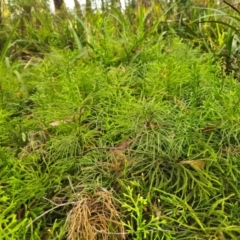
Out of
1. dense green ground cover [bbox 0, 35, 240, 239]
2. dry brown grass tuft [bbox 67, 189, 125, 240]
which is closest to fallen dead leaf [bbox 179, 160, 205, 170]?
dense green ground cover [bbox 0, 35, 240, 239]

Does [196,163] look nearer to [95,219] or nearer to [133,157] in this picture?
[133,157]

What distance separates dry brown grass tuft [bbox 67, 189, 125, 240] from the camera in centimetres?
99

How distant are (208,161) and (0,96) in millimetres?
1005

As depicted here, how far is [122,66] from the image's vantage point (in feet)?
6.40

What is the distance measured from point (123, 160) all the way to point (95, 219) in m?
0.24

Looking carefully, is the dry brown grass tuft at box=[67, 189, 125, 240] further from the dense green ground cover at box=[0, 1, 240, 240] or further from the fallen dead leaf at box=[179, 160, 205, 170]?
the fallen dead leaf at box=[179, 160, 205, 170]

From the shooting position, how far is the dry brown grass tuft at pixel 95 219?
0.99 metres

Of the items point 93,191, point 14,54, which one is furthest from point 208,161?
point 14,54

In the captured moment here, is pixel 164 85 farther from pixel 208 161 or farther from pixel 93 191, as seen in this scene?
pixel 93 191

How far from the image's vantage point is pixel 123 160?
121 centimetres

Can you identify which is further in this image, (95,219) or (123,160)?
(123,160)

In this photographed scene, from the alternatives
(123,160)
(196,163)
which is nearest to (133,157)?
(123,160)

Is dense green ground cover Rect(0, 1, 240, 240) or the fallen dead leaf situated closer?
dense green ground cover Rect(0, 1, 240, 240)

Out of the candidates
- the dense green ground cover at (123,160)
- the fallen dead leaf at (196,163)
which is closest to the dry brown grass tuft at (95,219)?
the dense green ground cover at (123,160)
